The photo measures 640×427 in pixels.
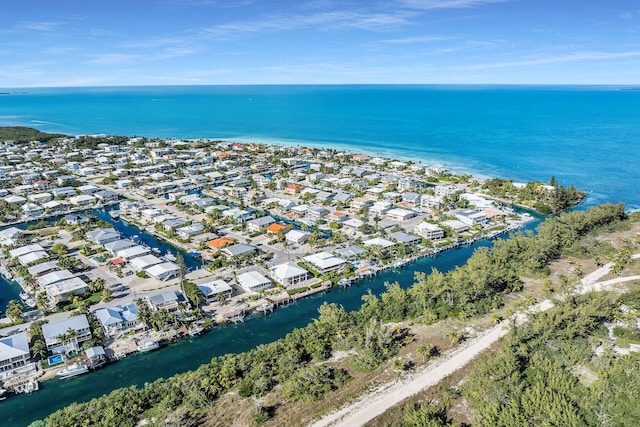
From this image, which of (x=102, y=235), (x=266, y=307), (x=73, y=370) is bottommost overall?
(x=73, y=370)

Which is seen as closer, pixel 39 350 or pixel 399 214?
pixel 39 350

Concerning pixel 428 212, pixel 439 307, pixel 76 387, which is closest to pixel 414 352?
pixel 439 307

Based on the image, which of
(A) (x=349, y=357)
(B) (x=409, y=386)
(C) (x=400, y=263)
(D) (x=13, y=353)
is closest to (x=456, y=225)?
(C) (x=400, y=263)

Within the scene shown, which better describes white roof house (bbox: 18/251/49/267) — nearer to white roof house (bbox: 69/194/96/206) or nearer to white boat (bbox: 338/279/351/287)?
white roof house (bbox: 69/194/96/206)

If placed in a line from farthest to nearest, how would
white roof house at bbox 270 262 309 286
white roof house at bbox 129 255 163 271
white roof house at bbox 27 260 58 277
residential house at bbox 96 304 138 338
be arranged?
white roof house at bbox 129 255 163 271 < white roof house at bbox 27 260 58 277 < white roof house at bbox 270 262 309 286 < residential house at bbox 96 304 138 338

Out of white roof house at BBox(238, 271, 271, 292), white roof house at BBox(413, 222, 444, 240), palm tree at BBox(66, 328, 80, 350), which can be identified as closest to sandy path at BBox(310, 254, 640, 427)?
white roof house at BBox(238, 271, 271, 292)

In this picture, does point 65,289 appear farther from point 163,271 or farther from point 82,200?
point 82,200

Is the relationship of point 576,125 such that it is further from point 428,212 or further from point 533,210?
point 428,212
